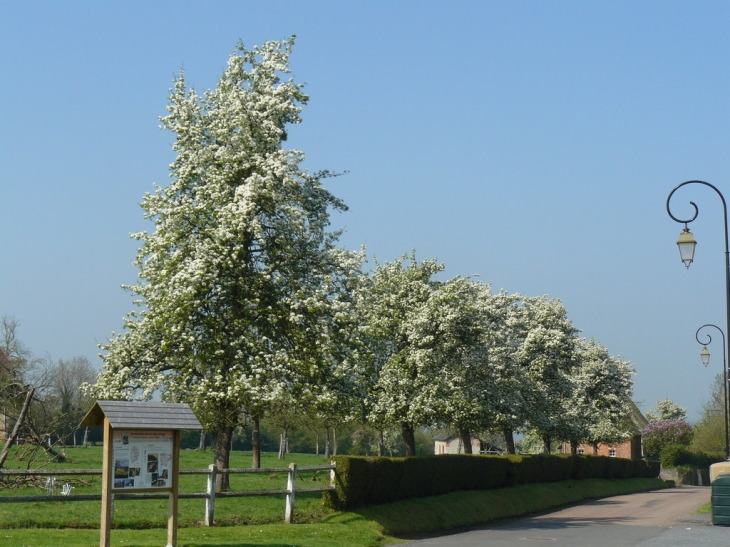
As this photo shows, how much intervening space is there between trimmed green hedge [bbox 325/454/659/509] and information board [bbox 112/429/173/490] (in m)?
8.09

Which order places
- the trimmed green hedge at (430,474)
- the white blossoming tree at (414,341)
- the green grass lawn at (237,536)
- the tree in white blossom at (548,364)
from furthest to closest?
the tree in white blossom at (548,364) < the white blossoming tree at (414,341) < the trimmed green hedge at (430,474) < the green grass lawn at (237,536)

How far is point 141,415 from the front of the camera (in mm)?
15008

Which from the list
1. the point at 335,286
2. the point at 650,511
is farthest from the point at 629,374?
the point at 335,286

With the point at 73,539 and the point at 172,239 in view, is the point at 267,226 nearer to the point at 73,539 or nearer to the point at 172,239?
the point at 172,239

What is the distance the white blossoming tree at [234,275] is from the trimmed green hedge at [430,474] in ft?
9.33

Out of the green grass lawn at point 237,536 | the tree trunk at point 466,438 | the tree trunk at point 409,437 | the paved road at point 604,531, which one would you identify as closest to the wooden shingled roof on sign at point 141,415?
the green grass lawn at point 237,536

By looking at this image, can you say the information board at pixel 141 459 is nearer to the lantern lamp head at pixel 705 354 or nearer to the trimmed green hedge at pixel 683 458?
the lantern lamp head at pixel 705 354

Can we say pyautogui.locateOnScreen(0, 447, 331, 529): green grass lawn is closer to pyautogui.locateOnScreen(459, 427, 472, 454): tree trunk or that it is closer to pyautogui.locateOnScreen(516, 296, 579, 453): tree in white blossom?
pyautogui.locateOnScreen(459, 427, 472, 454): tree trunk

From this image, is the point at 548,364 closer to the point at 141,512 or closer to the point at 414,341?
the point at 414,341

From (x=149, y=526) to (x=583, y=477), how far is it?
39.2 m

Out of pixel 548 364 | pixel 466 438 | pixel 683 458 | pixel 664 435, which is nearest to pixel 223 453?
pixel 466 438

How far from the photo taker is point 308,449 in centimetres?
12238

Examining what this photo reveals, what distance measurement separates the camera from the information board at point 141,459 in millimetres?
14750

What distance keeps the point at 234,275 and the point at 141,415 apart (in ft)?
34.4
